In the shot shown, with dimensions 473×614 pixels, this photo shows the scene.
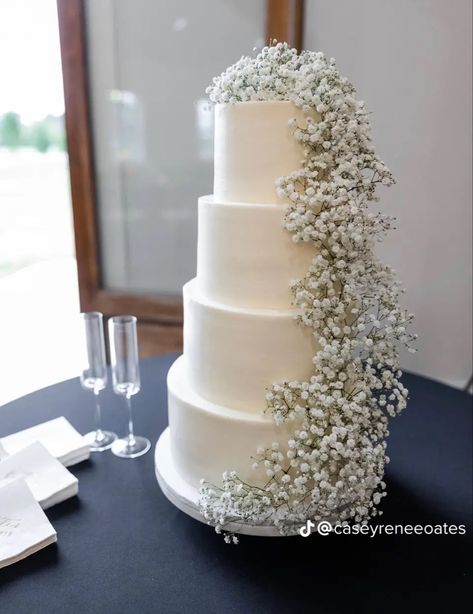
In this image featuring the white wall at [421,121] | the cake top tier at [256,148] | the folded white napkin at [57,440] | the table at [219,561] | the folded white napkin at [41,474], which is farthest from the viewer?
the white wall at [421,121]

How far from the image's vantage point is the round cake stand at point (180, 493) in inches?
38.9

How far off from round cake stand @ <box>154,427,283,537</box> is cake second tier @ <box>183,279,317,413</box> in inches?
7.5

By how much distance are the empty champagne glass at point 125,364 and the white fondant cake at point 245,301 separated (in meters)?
0.22

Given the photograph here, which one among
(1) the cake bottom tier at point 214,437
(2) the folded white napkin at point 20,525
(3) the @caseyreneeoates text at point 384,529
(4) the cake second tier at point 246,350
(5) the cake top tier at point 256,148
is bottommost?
(3) the @caseyreneeoates text at point 384,529

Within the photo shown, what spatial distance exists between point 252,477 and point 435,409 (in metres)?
0.72

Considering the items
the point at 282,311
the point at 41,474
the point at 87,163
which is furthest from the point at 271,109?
the point at 87,163

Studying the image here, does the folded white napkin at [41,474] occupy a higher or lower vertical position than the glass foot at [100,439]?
higher

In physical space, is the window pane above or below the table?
above

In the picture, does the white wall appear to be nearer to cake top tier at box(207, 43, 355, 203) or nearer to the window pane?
the window pane

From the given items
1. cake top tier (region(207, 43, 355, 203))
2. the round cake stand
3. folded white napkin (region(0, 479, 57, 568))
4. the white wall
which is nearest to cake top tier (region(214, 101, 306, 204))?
cake top tier (region(207, 43, 355, 203))

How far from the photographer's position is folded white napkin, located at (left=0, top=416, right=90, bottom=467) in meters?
1.19

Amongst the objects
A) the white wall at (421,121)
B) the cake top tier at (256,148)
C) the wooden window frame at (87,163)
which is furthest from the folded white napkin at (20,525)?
the white wall at (421,121)

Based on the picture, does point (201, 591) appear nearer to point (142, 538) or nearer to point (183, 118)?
point (142, 538)

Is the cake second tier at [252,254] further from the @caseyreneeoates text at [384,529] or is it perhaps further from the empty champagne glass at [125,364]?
the @caseyreneeoates text at [384,529]
